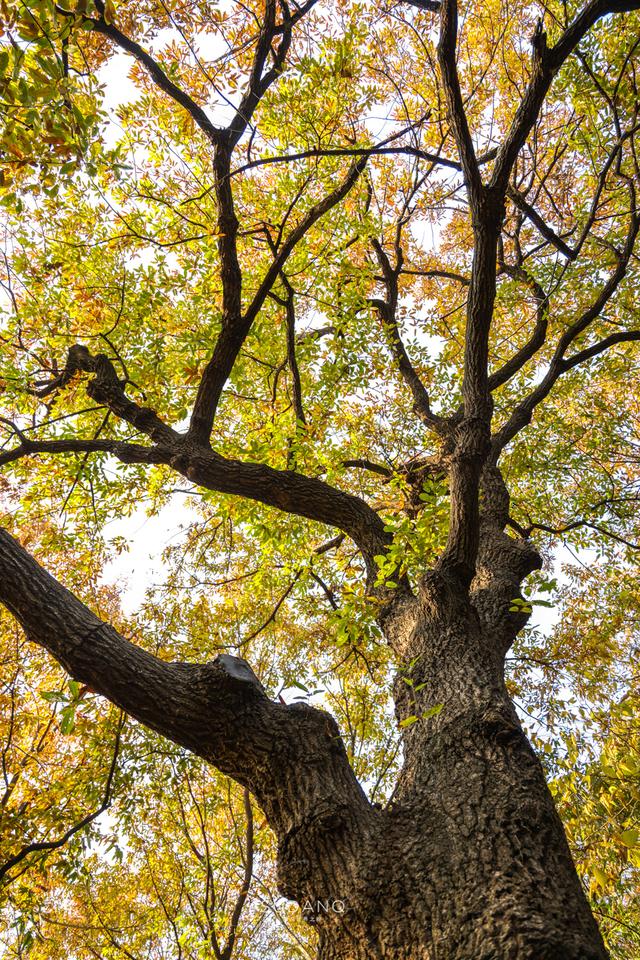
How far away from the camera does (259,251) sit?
7742mm

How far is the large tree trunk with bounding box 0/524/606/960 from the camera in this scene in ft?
6.36

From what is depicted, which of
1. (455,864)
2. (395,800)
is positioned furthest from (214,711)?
(455,864)

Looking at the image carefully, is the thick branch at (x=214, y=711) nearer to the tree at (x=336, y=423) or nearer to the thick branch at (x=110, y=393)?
the tree at (x=336, y=423)

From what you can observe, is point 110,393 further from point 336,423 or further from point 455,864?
point 455,864

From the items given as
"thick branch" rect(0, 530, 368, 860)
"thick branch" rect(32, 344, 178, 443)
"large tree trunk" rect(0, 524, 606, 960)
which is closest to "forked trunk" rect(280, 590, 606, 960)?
"large tree trunk" rect(0, 524, 606, 960)

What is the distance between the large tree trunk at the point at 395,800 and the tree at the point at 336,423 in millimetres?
A: 13

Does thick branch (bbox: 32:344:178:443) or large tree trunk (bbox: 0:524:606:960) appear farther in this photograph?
thick branch (bbox: 32:344:178:443)

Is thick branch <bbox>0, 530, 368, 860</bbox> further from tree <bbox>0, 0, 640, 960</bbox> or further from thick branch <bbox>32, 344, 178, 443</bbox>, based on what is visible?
thick branch <bbox>32, 344, 178, 443</bbox>

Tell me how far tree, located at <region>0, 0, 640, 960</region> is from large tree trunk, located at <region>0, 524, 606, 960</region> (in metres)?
0.01

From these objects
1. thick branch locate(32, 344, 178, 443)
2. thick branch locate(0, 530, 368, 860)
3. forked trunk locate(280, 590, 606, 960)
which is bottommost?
forked trunk locate(280, 590, 606, 960)

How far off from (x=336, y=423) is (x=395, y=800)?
5577mm

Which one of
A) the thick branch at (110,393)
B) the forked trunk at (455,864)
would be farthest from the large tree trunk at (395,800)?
the thick branch at (110,393)

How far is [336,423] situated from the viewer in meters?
7.66

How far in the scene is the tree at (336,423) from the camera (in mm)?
2396
